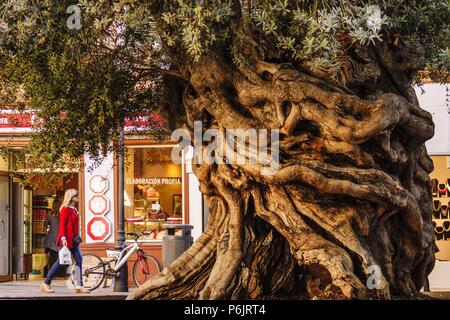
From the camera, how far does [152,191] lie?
20.9 m

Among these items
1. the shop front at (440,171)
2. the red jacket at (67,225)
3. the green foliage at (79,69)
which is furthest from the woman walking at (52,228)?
the green foliage at (79,69)

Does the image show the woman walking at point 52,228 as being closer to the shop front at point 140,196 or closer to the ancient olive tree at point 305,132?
the shop front at point 140,196

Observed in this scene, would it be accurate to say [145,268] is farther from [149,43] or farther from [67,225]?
[149,43]

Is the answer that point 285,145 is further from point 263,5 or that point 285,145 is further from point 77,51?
point 77,51

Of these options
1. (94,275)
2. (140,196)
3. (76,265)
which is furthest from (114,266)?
(140,196)

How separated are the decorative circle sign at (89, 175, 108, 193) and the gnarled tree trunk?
10.5 metres

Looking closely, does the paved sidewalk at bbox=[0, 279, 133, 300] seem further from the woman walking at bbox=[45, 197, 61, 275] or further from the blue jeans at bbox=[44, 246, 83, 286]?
the woman walking at bbox=[45, 197, 61, 275]

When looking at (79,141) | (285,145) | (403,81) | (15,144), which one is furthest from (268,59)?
(15,144)

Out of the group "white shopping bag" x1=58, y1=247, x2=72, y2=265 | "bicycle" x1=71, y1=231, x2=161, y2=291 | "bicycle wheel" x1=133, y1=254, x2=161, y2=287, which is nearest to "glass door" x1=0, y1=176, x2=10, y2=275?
"bicycle" x1=71, y1=231, x2=161, y2=291

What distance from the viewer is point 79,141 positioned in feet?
35.4

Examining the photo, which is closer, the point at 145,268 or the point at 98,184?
the point at 145,268

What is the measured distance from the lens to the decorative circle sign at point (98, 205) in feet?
68.0

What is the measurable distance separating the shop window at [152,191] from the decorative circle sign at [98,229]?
54 centimetres

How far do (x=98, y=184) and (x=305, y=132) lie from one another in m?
11.8
